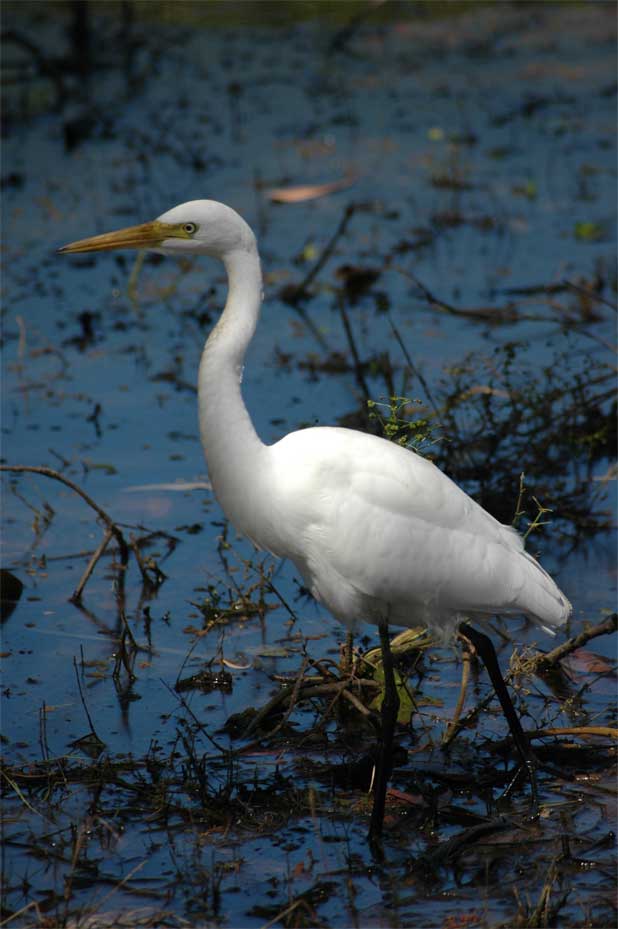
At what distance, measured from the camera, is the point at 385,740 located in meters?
3.53

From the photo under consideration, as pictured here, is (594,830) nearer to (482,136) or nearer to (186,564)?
(186,564)

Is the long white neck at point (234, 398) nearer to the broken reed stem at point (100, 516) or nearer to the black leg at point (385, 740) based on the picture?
the black leg at point (385, 740)

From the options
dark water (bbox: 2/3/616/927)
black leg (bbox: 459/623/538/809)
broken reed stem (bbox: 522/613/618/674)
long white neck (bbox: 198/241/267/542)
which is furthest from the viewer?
broken reed stem (bbox: 522/613/618/674)

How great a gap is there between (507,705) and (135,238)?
155 cm

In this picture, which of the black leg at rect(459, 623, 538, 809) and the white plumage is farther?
the black leg at rect(459, 623, 538, 809)

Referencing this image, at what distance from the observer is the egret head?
138 inches

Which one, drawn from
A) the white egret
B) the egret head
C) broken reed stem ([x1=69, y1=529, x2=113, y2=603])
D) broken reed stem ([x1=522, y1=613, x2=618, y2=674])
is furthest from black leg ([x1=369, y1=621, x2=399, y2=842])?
broken reed stem ([x1=69, y1=529, x2=113, y2=603])

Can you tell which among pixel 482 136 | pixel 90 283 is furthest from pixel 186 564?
pixel 482 136

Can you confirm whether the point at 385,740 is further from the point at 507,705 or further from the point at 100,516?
the point at 100,516

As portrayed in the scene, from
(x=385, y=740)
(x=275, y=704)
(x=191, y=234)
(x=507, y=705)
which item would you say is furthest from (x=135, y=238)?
(x=507, y=705)

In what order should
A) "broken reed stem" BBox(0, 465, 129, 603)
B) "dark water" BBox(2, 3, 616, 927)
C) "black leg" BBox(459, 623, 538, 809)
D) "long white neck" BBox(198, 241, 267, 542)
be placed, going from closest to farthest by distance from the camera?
"dark water" BBox(2, 3, 616, 927) < "long white neck" BBox(198, 241, 267, 542) < "black leg" BBox(459, 623, 538, 809) < "broken reed stem" BBox(0, 465, 129, 603)

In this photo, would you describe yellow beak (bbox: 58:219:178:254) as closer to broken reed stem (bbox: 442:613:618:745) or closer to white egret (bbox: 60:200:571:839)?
white egret (bbox: 60:200:571:839)

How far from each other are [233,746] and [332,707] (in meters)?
0.30

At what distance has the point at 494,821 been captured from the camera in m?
3.39
